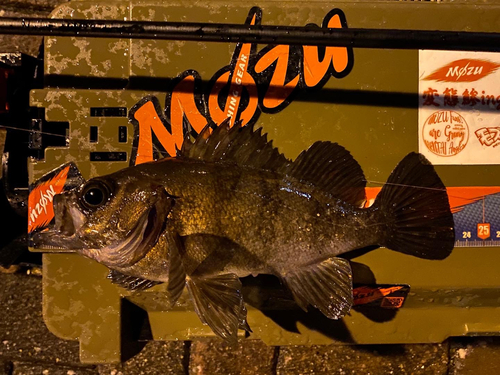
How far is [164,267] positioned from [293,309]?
2.38ft

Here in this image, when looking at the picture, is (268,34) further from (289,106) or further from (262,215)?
(262,215)

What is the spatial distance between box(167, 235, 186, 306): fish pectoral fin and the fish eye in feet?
0.89

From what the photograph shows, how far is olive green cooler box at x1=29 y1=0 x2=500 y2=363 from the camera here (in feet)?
5.56

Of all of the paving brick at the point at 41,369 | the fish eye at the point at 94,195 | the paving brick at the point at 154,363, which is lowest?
the paving brick at the point at 41,369

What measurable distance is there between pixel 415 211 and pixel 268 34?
0.94 meters

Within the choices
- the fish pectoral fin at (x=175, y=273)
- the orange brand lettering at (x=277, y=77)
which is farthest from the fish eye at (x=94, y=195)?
the orange brand lettering at (x=277, y=77)

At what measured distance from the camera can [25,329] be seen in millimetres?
2076

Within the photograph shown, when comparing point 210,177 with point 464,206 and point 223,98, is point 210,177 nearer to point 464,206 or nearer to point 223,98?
point 223,98

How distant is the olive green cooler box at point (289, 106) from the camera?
5.56 feet

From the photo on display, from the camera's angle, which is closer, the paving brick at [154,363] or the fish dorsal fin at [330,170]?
the fish dorsal fin at [330,170]

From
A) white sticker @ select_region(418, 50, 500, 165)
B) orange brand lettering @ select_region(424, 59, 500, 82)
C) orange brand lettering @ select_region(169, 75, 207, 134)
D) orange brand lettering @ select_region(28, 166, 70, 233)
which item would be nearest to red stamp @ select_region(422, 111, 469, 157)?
white sticker @ select_region(418, 50, 500, 165)

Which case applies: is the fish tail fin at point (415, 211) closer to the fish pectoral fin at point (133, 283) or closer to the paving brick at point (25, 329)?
the fish pectoral fin at point (133, 283)

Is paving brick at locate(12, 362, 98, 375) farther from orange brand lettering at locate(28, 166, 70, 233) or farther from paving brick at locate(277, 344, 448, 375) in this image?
paving brick at locate(277, 344, 448, 375)

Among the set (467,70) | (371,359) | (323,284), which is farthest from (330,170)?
(371,359)
